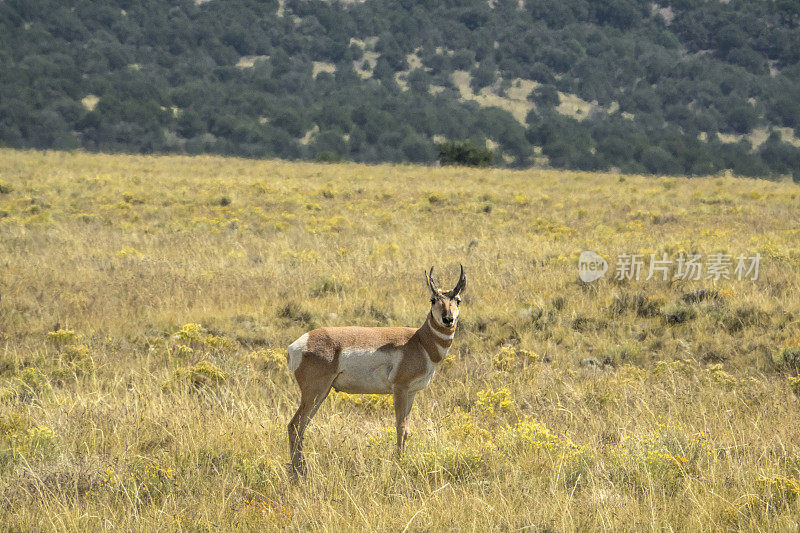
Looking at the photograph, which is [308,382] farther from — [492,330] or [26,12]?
[26,12]

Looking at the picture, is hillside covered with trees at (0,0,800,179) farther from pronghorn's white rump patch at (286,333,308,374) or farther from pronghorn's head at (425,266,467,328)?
pronghorn's head at (425,266,467,328)

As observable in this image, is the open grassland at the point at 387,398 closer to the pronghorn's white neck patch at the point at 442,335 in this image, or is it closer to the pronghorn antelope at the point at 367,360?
the pronghorn antelope at the point at 367,360

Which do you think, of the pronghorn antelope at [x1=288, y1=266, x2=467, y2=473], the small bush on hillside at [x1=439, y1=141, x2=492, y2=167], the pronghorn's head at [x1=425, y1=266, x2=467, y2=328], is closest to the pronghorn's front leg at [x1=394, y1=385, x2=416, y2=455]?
the pronghorn antelope at [x1=288, y1=266, x2=467, y2=473]

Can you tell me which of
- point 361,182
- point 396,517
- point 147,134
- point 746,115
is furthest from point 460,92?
Result: point 396,517

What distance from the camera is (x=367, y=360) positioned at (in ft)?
15.3

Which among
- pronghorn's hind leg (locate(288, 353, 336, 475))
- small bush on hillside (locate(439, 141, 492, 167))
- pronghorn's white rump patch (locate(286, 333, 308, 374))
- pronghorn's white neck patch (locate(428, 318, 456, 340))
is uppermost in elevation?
pronghorn's white neck patch (locate(428, 318, 456, 340))

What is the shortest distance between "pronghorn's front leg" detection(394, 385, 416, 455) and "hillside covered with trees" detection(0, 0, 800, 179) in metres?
51.9

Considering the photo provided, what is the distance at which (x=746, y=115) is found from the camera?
92062 millimetres

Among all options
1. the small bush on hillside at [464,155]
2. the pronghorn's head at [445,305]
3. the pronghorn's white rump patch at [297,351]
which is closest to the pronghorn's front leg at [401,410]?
the pronghorn's head at [445,305]

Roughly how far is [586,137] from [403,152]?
21.0m

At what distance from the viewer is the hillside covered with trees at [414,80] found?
68.7 metres

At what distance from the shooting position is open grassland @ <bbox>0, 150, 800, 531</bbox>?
454 centimetres

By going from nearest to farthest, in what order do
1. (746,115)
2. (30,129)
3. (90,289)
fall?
(90,289) → (30,129) → (746,115)

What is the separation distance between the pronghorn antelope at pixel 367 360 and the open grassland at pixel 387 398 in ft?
2.00
